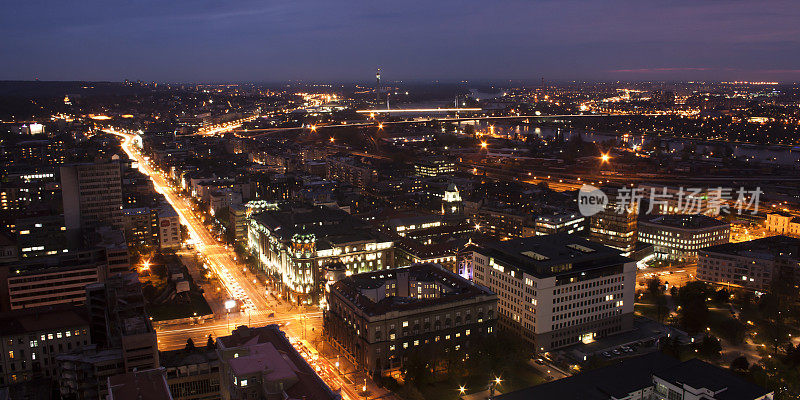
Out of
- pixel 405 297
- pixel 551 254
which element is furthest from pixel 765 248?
pixel 405 297

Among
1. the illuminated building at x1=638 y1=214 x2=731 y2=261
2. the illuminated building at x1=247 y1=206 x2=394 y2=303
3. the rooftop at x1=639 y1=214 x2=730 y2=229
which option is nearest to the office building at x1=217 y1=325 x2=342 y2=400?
the illuminated building at x1=247 y1=206 x2=394 y2=303

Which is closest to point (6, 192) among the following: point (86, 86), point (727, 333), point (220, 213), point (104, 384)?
point (220, 213)

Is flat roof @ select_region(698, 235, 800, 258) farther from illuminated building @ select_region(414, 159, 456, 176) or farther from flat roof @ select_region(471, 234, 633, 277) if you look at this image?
illuminated building @ select_region(414, 159, 456, 176)

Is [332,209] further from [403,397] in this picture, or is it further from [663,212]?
[663,212]

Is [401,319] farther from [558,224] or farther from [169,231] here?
[169,231]

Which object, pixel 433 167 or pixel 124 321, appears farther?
pixel 433 167

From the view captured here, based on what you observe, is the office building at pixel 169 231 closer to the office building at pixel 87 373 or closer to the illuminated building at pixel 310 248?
the illuminated building at pixel 310 248
